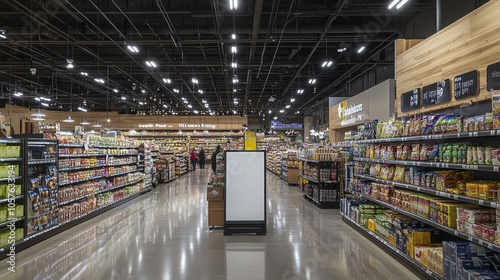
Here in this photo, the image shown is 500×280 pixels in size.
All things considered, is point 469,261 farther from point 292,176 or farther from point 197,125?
point 197,125

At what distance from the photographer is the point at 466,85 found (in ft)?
13.3

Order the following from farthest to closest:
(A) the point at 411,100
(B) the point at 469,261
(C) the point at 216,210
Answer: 1. (C) the point at 216,210
2. (A) the point at 411,100
3. (B) the point at 469,261

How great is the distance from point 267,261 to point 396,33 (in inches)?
372

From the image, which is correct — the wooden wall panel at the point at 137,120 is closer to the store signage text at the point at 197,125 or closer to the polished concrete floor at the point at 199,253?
the store signage text at the point at 197,125

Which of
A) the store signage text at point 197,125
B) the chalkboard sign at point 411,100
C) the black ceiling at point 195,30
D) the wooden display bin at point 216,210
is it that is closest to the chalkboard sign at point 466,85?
the chalkboard sign at point 411,100

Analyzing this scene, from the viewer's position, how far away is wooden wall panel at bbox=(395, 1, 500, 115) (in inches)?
146

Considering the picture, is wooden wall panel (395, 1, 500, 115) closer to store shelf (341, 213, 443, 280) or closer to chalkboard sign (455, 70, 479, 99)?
chalkboard sign (455, 70, 479, 99)

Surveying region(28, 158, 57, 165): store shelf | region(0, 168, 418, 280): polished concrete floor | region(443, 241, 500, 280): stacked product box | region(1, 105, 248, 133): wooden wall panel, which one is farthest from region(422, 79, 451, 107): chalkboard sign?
region(1, 105, 248, 133): wooden wall panel

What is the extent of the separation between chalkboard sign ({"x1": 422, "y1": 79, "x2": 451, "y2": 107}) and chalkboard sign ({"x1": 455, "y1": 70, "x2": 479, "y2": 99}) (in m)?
0.20

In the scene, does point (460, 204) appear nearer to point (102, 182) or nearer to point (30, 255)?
point (30, 255)

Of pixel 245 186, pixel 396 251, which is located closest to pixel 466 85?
pixel 396 251

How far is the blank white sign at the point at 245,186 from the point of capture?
19.4 ft

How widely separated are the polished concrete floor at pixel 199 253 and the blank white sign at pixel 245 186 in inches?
17.6

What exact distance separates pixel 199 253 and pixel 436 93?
4355 mm
